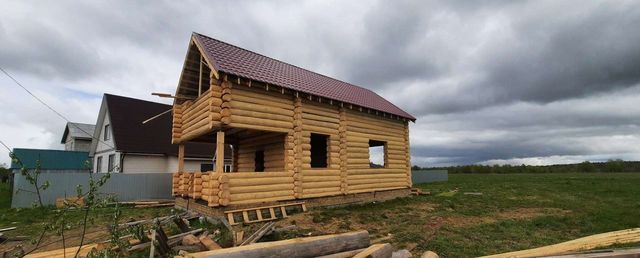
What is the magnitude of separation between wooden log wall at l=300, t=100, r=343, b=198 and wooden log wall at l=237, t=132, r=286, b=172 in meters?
1.04

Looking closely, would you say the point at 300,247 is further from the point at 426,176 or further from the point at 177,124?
the point at 426,176

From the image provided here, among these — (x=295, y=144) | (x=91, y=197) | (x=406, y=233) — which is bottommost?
(x=406, y=233)

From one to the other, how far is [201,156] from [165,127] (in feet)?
12.9

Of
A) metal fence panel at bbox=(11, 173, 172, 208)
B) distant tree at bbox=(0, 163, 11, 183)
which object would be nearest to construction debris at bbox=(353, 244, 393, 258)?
metal fence panel at bbox=(11, 173, 172, 208)

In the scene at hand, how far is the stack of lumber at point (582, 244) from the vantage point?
22.3 ft

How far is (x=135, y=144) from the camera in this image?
22.7 metres

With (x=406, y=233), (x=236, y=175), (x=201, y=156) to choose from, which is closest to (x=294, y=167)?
(x=236, y=175)

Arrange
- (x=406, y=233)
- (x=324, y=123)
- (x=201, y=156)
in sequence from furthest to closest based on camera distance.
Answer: (x=201, y=156) → (x=324, y=123) → (x=406, y=233)

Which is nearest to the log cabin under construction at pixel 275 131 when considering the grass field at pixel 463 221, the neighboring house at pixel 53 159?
the grass field at pixel 463 221

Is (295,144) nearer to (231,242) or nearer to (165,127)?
(231,242)

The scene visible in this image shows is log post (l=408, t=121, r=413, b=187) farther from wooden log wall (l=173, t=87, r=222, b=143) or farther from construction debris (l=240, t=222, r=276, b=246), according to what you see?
construction debris (l=240, t=222, r=276, b=246)

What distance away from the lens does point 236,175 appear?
10664 millimetres

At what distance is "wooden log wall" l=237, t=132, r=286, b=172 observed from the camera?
45.9ft

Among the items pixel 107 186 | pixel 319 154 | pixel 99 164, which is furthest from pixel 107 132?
pixel 319 154
